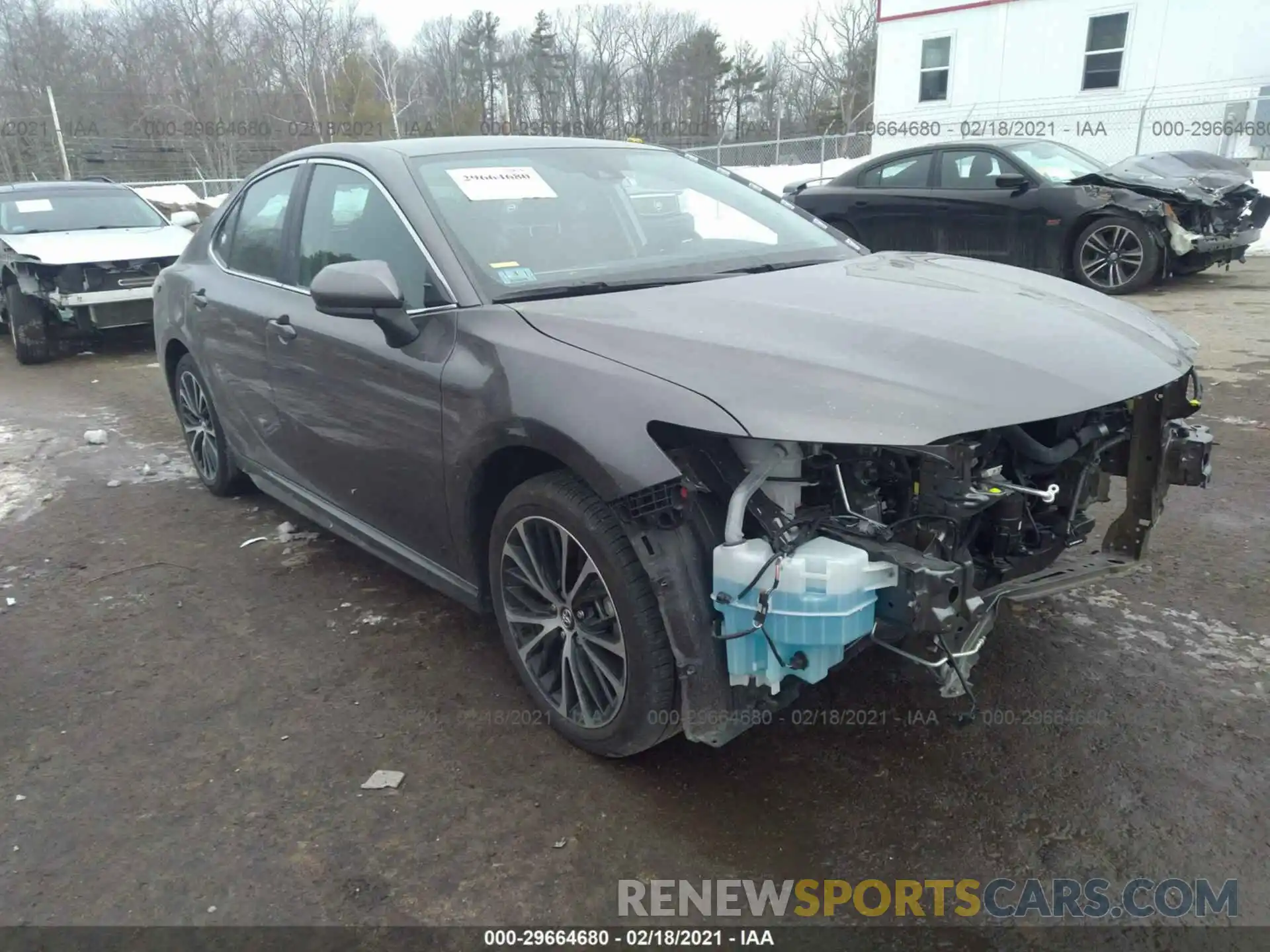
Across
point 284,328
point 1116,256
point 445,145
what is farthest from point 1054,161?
point 284,328

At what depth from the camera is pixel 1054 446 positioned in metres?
2.60

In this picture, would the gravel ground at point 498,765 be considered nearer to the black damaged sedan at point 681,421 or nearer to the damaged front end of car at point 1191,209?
the black damaged sedan at point 681,421

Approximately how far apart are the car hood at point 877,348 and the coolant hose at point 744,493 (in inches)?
5.5

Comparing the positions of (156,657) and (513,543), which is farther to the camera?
(156,657)

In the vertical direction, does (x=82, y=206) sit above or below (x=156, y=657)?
above

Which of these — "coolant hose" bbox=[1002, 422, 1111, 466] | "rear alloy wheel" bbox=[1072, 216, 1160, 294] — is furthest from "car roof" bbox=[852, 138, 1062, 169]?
Answer: "coolant hose" bbox=[1002, 422, 1111, 466]

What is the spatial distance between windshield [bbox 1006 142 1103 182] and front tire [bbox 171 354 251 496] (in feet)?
27.2

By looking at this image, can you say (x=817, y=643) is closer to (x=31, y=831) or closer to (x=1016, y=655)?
(x=1016, y=655)

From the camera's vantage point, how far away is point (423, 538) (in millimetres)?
3125

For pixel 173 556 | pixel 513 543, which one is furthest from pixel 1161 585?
pixel 173 556

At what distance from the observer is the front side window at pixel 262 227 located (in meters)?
3.82

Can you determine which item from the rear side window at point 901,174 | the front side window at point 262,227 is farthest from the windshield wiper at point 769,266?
the rear side window at point 901,174

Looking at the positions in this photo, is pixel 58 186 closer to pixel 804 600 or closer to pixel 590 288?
pixel 590 288

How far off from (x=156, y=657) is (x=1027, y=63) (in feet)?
73.5
